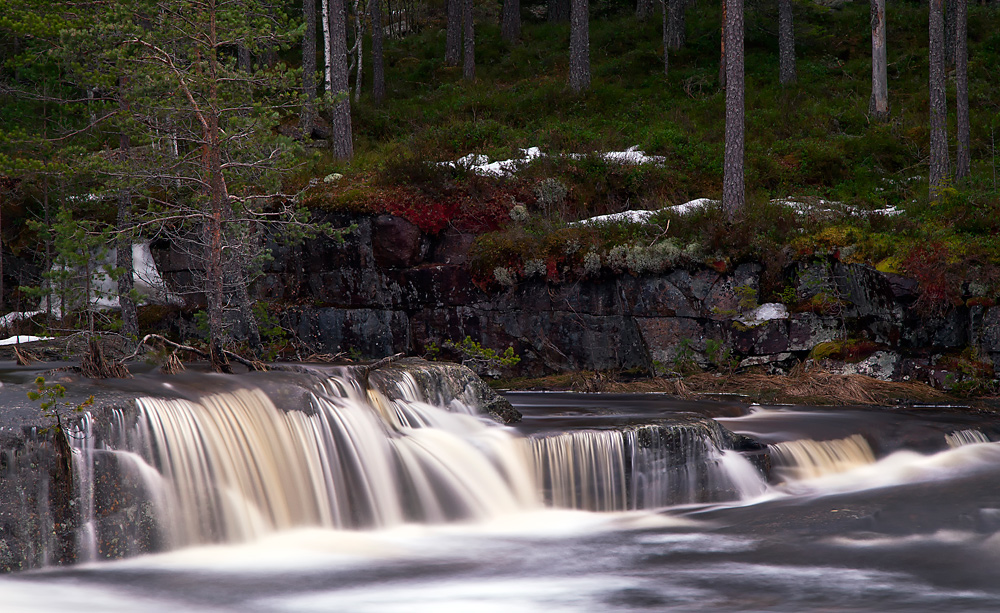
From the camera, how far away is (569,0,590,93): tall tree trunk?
23.6m

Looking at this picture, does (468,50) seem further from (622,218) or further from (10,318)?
(10,318)

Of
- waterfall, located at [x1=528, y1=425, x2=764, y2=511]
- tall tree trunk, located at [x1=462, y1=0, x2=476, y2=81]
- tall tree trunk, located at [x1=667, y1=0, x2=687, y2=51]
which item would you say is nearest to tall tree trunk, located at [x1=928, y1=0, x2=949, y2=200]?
waterfall, located at [x1=528, y1=425, x2=764, y2=511]

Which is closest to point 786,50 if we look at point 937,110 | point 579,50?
point 579,50

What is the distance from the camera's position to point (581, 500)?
367 inches

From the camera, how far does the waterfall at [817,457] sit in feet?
34.0

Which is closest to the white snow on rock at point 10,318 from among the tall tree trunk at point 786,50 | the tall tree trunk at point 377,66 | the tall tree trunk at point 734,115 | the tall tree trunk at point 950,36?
the tall tree trunk at point 377,66

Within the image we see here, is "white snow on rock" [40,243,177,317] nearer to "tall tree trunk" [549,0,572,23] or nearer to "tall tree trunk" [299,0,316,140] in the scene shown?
"tall tree trunk" [299,0,316,140]

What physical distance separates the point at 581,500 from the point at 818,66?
808 inches

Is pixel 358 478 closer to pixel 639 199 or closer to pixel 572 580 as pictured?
pixel 572 580

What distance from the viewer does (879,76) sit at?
21094mm

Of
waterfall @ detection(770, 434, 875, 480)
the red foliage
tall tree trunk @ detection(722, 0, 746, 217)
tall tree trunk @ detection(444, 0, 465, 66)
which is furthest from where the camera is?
tall tree trunk @ detection(444, 0, 465, 66)

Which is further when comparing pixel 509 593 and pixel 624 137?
pixel 624 137

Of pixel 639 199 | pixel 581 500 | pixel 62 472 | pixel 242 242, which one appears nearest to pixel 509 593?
pixel 581 500

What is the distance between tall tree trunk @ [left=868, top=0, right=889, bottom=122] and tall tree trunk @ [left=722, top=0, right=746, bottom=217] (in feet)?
22.1
